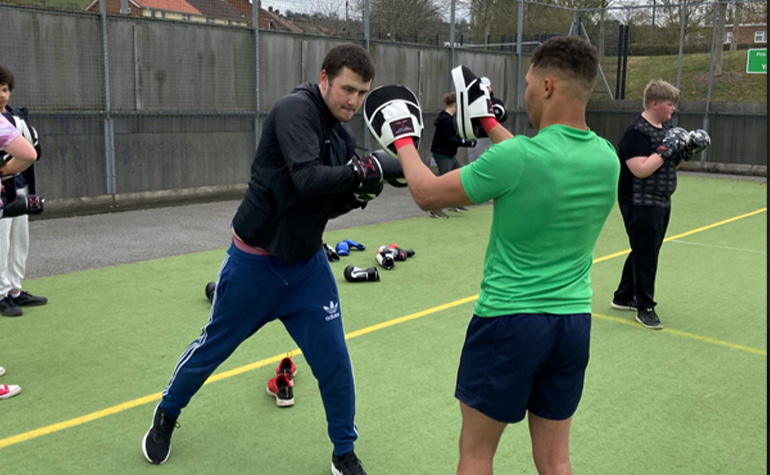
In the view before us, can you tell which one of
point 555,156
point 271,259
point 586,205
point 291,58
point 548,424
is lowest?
point 548,424

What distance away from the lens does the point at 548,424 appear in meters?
2.75

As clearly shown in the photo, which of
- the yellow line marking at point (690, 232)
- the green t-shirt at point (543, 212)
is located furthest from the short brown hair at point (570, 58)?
the yellow line marking at point (690, 232)

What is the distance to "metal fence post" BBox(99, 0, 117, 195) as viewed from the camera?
11586 mm

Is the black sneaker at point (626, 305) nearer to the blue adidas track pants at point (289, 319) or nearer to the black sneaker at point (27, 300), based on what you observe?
the blue adidas track pants at point (289, 319)

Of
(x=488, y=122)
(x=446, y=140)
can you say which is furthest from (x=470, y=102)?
(x=446, y=140)

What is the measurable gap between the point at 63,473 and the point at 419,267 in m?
5.20

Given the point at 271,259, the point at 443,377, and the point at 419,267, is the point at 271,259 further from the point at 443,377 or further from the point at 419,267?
the point at 419,267

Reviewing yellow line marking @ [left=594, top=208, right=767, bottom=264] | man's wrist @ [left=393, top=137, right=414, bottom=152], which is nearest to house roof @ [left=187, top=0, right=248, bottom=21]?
yellow line marking @ [left=594, top=208, right=767, bottom=264]

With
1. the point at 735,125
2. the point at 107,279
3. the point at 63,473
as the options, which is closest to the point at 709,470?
the point at 63,473

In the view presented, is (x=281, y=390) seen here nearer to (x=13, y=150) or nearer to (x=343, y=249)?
(x=13, y=150)

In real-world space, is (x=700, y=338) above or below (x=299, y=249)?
below

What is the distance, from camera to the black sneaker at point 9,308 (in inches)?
245

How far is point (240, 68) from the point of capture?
45.1 ft

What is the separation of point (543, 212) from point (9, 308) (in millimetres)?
5338
